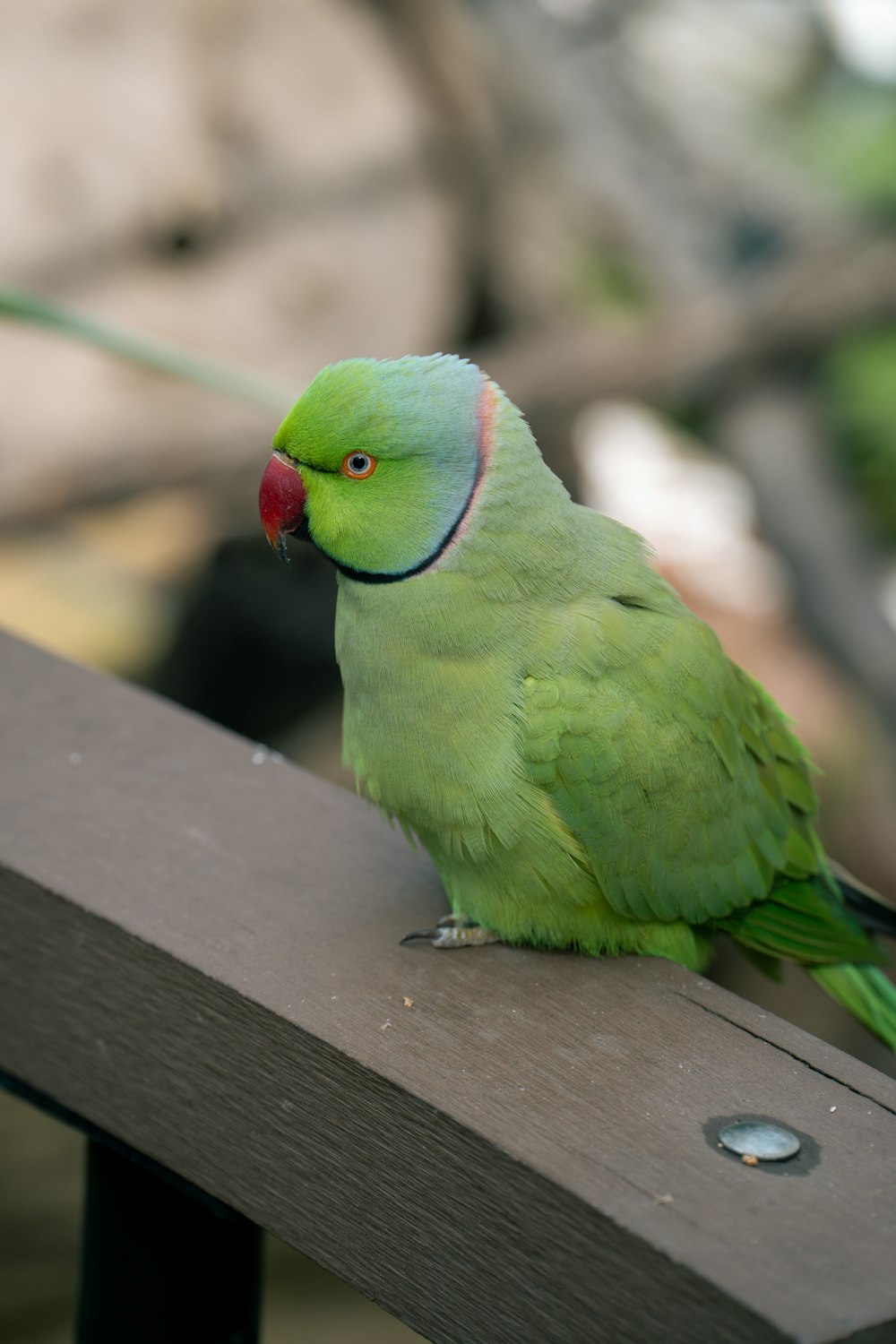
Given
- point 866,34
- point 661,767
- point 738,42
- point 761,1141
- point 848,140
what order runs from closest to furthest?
point 761,1141
point 661,767
point 848,140
point 866,34
point 738,42

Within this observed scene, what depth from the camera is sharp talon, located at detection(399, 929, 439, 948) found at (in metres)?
1.69

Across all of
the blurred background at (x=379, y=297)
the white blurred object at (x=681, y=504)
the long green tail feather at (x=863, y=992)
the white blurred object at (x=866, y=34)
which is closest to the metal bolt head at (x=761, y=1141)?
the long green tail feather at (x=863, y=992)

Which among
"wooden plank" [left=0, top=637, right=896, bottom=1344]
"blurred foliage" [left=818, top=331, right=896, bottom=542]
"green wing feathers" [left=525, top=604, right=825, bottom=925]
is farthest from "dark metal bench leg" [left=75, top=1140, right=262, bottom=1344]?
"blurred foliage" [left=818, top=331, right=896, bottom=542]

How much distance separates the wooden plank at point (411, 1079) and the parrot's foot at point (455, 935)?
0.03m

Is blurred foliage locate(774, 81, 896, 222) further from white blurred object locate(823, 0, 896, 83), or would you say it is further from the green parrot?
the green parrot

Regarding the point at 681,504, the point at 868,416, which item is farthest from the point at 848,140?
the point at 681,504

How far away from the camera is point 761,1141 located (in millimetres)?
1310

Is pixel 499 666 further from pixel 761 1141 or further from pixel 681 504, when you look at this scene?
pixel 681 504

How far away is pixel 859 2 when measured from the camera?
300 inches

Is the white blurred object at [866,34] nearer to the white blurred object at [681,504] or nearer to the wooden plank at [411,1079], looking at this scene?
the white blurred object at [681,504]

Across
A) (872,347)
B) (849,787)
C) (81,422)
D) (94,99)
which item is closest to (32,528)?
(81,422)

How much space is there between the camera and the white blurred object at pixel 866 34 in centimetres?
747

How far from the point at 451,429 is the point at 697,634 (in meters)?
0.42

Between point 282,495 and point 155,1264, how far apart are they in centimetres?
90
